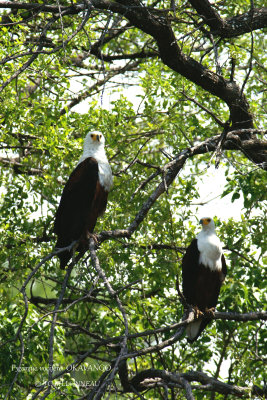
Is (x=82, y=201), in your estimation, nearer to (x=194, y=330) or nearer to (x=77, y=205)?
(x=77, y=205)

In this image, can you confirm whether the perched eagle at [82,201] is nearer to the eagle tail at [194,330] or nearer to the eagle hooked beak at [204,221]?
the eagle hooked beak at [204,221]

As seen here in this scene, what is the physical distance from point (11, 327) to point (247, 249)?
7.47 ft

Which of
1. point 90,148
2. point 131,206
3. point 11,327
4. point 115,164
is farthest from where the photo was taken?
point 115,164

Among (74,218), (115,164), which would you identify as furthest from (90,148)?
(115,164)

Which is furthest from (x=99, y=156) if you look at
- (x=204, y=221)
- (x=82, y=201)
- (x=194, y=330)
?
(x=194, y=330)

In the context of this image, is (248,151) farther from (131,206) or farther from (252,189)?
(131,206)

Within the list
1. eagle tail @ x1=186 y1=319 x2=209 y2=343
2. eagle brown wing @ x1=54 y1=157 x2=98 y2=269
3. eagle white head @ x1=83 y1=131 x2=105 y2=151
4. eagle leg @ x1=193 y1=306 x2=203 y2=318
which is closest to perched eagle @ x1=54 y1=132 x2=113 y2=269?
eagle brown wing @ x1=54 y1=157 x2=98 y2=269

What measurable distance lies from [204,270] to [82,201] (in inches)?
45.7

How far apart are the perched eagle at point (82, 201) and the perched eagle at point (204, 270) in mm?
851

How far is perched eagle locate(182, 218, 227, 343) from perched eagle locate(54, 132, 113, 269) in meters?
0.85

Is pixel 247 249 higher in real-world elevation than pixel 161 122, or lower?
lower

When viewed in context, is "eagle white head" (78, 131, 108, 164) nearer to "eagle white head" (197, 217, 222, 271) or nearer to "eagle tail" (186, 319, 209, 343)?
"eagle white head" (197, 217, 222, 271)

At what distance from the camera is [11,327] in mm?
4340

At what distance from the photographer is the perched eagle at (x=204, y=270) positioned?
4.77m
